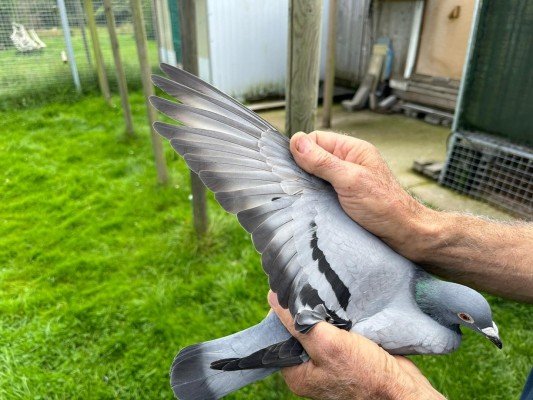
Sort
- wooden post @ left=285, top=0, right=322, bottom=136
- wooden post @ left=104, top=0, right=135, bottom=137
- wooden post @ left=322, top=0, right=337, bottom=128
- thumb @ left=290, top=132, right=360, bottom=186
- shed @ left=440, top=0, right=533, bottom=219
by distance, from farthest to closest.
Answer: wooden post @ left=322, top=0, right=337, bottom=128, wooden post @ left=104, top=0, right=135, bottom=137, shed @ left=440, top=0, right=533, bottom=219, wooden post @ left=285, top=0, right=322, bottom=136, thumb @ left=290, top=132, right=360, bottom=186

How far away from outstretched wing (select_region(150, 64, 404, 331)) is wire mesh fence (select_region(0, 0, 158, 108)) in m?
6.77

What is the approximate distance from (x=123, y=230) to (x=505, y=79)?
12.0 ft

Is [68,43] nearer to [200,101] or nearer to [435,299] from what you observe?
[200,101]

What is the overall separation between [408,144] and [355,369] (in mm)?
5203

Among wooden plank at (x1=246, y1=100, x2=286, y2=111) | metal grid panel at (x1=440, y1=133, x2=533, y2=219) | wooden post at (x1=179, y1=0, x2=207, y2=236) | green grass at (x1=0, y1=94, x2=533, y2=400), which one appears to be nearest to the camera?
green grass at (x1=0, y1=94, x2=533, y2=400)

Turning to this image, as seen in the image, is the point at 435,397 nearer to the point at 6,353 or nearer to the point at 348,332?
the point at 348,332

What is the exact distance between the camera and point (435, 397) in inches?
49.4

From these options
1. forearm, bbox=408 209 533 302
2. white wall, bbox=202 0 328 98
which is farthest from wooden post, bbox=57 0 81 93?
forearm, bbox=408 209 533 302

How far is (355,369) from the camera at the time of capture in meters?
1.23

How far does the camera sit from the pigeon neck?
1.37 meters

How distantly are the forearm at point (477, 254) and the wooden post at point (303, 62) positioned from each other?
86 cm

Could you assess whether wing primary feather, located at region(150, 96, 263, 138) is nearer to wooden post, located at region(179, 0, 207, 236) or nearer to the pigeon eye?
the pigeon eye

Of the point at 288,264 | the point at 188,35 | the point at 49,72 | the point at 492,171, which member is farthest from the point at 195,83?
the point at 49,72

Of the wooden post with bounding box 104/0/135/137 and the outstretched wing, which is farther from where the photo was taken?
the wooden post with bounding box 104/0/135/137
